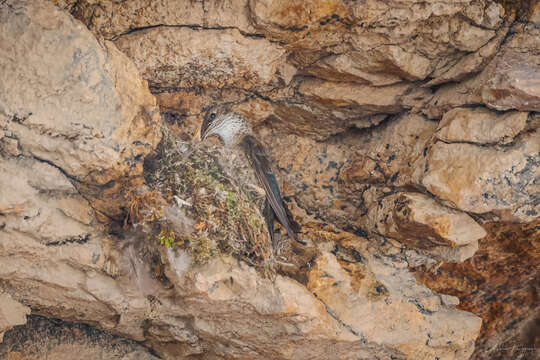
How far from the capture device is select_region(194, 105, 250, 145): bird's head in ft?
9.16

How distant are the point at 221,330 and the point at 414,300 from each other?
1205mm

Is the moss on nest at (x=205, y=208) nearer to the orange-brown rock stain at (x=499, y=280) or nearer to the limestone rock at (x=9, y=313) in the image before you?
the limestone rock at (x=9, y=313)

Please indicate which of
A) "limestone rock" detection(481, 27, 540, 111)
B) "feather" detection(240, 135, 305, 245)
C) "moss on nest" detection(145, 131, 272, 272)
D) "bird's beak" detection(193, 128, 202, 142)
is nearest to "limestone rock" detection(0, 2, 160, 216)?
"moss on nest" detection(145, 131, 272, 272)

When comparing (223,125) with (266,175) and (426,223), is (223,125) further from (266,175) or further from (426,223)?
(426,223)

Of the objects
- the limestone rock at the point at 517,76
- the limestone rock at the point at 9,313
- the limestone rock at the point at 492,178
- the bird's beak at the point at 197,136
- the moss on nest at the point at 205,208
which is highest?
the limestone rock at the point at 517,76

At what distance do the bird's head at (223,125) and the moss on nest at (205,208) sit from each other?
1.40 feet

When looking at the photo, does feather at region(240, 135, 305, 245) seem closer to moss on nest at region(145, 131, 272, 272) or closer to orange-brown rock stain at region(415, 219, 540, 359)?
moss on nest at region(145, 131, 272, 272)

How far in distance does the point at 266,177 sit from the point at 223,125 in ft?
1.59

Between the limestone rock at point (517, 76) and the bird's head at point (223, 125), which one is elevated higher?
the limestone rock at point (517, 76)

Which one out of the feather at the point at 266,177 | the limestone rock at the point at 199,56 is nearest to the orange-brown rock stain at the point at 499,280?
the feather at the point at 266,177

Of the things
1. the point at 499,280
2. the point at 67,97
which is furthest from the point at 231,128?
the point at 499,280

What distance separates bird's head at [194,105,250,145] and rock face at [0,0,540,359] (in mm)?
79

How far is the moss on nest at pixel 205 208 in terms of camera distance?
2146 millimetres

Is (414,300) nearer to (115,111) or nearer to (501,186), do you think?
(501,186)
